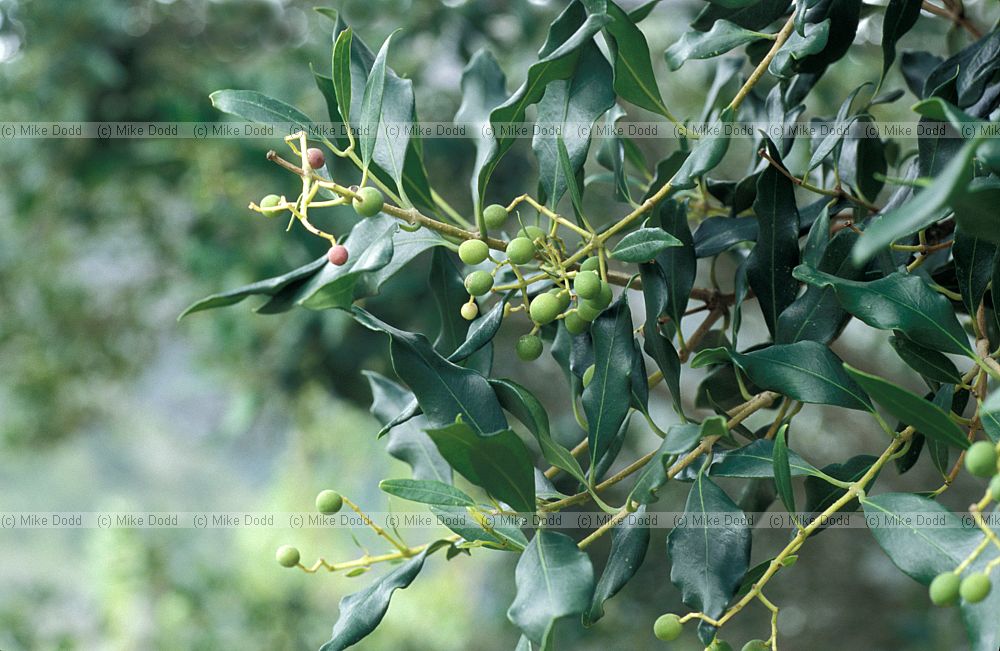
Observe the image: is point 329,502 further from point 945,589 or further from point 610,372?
point 945,589

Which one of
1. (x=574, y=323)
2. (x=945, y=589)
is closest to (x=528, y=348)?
(x=574, y=323)

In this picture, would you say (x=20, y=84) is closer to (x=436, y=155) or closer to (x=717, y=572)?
(x=436, y=155)

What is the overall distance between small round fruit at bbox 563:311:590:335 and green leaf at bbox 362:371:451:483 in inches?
5.5

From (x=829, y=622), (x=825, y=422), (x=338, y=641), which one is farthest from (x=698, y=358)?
(x=829, y=622)

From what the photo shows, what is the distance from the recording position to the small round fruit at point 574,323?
1.66 ft

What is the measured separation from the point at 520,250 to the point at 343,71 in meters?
0.14

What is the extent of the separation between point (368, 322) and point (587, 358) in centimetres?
16

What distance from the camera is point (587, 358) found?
54 centimetres

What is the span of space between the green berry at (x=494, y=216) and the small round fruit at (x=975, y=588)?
0.89ft

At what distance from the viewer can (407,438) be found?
625 millimetres

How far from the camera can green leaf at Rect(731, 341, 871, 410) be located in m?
0.46

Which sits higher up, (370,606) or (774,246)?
(774,246)

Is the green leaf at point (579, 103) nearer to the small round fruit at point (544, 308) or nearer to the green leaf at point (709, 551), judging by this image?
the small round fruit at point (544, 308)

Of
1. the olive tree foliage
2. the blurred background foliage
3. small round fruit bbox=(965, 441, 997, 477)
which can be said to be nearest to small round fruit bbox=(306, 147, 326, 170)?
the olive tree foliage
